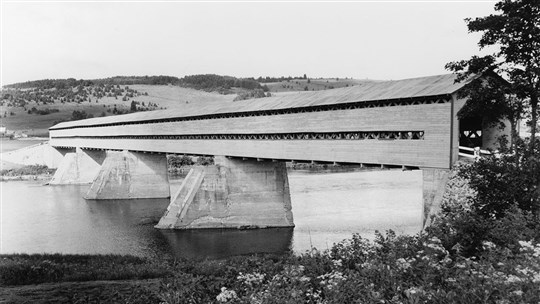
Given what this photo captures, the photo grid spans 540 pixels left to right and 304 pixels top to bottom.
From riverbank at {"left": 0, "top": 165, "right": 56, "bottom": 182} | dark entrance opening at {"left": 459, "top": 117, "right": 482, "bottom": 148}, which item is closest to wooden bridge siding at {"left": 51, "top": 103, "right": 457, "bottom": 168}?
dark entrance opening at {"left": 459, "top": 117, "right": 482, "bottom": 148}

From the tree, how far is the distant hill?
248 feet

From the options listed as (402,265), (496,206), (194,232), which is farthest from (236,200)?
(402,265)

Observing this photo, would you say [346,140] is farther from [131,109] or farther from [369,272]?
[131,109]

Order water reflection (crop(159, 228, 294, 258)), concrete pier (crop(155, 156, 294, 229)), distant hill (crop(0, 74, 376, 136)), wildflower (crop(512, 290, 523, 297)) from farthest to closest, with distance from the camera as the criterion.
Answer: distant hill (crop(0, 74, 376, 136))
concrete pier (crop(155, 156, 294, 229))
water reflection (crop(159, 228, 294, 258))
wildflower (crop(512, 290, 523, 297))

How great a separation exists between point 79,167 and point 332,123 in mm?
38439

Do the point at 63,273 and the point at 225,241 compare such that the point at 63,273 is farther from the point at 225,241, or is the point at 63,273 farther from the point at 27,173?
the point at 27,173

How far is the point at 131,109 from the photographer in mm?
101812

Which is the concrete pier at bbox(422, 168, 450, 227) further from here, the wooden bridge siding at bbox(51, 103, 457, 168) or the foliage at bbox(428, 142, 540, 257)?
the foliage at bbox(428, 142, 540, 257)

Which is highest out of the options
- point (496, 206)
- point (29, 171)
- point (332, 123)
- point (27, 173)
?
point (332, 123)

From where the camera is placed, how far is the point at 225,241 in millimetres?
23594

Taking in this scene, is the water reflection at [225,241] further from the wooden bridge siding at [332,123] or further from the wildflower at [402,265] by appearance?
the wildflower at [402,265]

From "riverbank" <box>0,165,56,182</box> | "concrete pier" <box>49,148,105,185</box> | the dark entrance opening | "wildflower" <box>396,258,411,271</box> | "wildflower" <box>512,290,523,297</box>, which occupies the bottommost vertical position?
"riverbank" <box>0,165,56,182</box>

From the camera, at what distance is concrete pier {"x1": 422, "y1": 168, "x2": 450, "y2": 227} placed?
1473cm

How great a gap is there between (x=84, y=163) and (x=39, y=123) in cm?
4738
